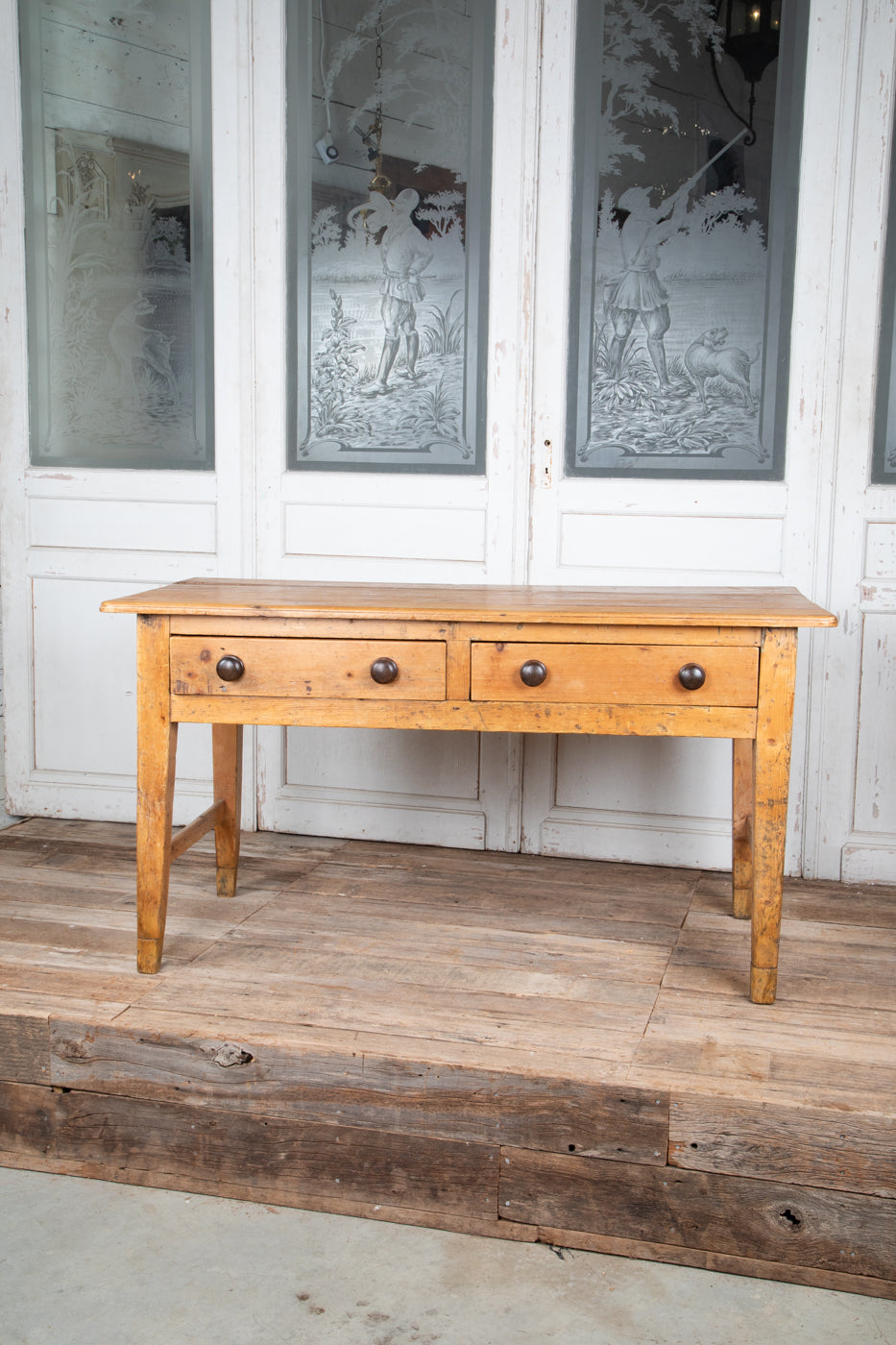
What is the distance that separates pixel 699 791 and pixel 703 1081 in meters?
1.37

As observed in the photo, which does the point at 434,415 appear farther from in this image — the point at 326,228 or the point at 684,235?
the point at 684,235

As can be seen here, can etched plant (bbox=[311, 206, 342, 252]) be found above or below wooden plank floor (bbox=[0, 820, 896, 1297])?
above

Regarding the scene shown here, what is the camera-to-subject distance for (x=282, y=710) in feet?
8.09

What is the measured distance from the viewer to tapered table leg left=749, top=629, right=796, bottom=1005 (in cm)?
231

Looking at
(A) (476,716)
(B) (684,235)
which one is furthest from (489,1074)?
(B) (684,235)

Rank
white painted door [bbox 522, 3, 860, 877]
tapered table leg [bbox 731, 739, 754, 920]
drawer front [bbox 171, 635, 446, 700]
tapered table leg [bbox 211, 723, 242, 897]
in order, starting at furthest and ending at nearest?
white painted door [bbox 522, 3, 860, 877], tapered table leg [bbox 211, 723, 242, 897], tapered table leg [bbox 731, 739, 754, 920], drawer front [bbox 171, 635, 446, 700]

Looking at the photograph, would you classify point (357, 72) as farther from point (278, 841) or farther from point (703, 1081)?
point (703, 1081)

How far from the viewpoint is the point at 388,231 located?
10.8 ft

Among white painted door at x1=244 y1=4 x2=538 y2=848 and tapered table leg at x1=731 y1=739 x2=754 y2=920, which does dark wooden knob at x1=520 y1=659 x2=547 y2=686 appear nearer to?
tapered table leg at x1=731 y1=739 x2=754 y2=920

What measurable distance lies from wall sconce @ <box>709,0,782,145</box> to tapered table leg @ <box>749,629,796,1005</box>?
61.8 inches

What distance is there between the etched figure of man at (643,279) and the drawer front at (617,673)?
1.16 m

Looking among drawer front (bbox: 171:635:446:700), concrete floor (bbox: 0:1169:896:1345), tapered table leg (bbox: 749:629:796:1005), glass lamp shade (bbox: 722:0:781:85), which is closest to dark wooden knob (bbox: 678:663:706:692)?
tapered table leg (bbox: 749:629:796:1005)

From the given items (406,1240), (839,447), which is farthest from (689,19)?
(406,1240)

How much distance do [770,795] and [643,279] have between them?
5.12 feet
